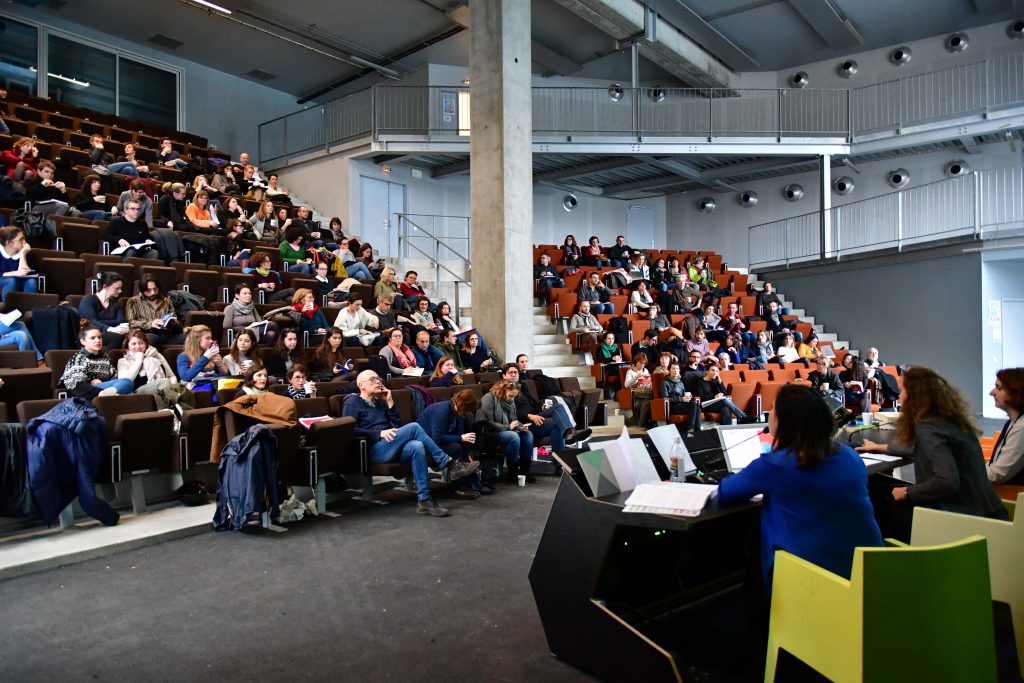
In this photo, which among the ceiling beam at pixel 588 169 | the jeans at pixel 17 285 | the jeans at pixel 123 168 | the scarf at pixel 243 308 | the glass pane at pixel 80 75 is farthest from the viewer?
the ceiling beam at pixel 588 169

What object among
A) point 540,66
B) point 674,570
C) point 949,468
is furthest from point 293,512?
point 540,66

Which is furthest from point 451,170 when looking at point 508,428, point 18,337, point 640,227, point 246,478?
point 246,478

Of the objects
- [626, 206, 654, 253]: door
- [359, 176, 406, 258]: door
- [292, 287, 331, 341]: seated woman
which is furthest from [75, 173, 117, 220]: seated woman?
[626, 206, 654, 253]: door

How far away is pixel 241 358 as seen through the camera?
605cm

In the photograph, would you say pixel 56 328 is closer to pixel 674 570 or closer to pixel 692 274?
pixel 674 570

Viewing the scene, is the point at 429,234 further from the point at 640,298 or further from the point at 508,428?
the point at 508,428

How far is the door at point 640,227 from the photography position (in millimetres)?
18156

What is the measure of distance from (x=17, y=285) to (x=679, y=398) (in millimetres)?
6815

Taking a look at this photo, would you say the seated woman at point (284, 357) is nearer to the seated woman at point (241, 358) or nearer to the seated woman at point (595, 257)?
the seated woman at point (241, 358)

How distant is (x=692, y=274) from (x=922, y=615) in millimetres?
12472

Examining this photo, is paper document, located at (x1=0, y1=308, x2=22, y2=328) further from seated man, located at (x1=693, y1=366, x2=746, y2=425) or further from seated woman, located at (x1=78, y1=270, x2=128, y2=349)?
seated man, located at (x1=693, y1=366, x2=746, y2=425)

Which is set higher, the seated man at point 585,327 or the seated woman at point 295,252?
the seated woman at point 295,252

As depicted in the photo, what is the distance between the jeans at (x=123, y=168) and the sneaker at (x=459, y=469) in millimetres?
6524

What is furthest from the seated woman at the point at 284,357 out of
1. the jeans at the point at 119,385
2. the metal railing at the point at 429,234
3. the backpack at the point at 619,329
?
the metal railing at the point at 429,234
